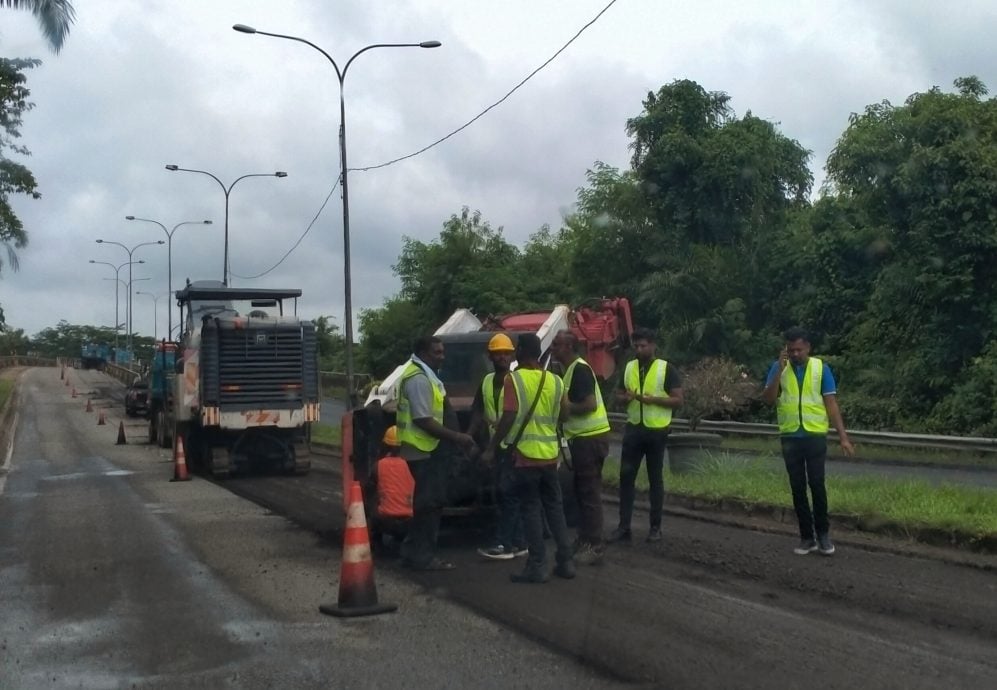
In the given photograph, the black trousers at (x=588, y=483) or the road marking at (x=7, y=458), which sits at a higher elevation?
the black trousers at (x=588, y=483)

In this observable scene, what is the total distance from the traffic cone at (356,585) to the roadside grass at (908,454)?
13.9 metres

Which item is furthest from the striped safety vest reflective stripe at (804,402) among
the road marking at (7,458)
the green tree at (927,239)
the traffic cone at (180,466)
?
the green tree at (927,239)

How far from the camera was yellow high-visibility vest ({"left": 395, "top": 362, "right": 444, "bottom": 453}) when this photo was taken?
370 inches

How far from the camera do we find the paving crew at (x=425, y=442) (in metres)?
9.28

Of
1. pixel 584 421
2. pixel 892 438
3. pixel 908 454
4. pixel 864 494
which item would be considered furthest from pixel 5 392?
pixel 584 421

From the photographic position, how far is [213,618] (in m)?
7.89

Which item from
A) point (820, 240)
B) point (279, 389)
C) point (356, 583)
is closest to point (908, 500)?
point (356, 583)

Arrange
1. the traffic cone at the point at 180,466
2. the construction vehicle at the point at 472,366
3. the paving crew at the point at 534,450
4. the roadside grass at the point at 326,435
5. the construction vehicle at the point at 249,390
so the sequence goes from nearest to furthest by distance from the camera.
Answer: the paving crew at the point at 534,450, the construction vehicle at the point at 472,366, the traffic cone at the point at 180,466, the construction vehicle at the point at 249,390, the roadside grass at the point at 326,435

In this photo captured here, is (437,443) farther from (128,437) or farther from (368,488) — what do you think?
(128,437)

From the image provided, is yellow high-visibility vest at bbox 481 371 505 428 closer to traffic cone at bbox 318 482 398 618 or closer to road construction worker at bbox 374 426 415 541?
road construction worker at bbox 374 426 415 541

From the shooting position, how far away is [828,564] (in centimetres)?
902

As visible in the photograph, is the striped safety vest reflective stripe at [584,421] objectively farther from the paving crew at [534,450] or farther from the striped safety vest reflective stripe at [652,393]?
the striped safety vest reflective stripe at [652,393]

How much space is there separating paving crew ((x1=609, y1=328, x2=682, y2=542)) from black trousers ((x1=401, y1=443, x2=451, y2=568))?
176cm

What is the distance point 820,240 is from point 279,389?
64.6ft
